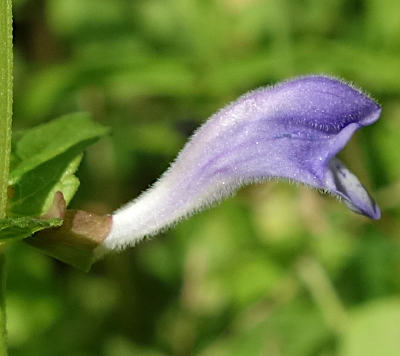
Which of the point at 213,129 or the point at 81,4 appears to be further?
the point at 81,4

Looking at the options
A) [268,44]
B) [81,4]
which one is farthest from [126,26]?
→ [268,44]

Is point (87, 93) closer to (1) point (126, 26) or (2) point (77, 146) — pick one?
(1) point (126, 26)

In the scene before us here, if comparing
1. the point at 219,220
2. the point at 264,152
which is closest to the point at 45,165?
the point at 264,152

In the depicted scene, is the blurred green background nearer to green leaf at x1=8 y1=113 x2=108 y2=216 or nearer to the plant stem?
green leaf at x1=8 y1=113 x2=108 y2=216

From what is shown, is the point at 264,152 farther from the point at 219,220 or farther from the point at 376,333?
the point at 219,220

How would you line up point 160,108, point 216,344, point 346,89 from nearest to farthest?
point 346,89, point 216,344, point 160,108

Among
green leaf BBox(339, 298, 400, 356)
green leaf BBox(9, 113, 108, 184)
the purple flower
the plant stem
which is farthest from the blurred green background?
the plant stem
